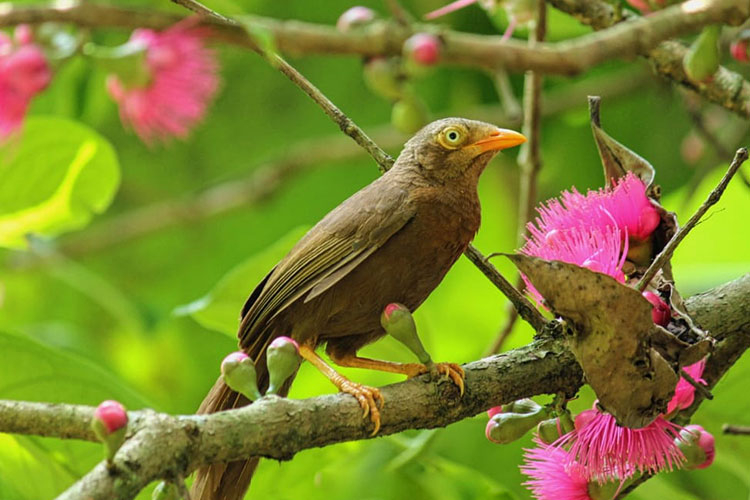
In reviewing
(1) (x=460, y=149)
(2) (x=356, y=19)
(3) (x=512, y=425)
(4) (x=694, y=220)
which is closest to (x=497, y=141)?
(1) (x=460, y=149)

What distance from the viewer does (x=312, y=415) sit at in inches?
70.2

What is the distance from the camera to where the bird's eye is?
2.81 m

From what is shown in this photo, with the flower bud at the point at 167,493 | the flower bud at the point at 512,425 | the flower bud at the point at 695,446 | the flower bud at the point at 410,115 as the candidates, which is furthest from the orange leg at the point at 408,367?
the flower bud at the point at 410,115

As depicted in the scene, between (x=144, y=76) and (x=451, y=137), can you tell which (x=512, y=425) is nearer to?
(x=451, y=137)

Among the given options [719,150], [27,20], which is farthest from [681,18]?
[27,20]

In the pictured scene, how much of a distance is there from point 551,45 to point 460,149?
0.52 m

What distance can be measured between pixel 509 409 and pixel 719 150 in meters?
1.68

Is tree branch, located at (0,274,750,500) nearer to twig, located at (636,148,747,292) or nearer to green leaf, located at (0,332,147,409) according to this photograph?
twig, located at (636,148,747,292)

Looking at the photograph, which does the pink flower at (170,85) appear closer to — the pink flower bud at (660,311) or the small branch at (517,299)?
the small branch at (517,299)

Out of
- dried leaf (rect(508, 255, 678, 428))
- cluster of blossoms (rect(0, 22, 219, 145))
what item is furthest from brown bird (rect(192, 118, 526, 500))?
cluster of blossoms (rect(0, 22, 219, 145))

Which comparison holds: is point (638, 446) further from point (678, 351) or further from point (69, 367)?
point (69, 367)

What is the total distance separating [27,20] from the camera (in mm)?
3195

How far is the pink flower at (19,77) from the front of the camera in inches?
134

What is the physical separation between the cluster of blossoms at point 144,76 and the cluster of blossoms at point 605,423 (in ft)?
5.83
